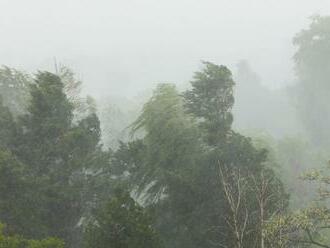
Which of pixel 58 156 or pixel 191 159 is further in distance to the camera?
pixel 58 156

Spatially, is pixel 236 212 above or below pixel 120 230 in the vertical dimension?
below

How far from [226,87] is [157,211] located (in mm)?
6924

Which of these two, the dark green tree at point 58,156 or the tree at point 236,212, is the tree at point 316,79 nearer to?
the dark green tree at point 58,156

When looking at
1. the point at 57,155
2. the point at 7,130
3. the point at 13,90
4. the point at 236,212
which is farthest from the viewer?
the point at 13,90

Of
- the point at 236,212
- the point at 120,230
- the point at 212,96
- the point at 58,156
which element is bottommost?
the point at 236,212

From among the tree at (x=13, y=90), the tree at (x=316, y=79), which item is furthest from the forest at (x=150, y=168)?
the tree at (x=316, y=79)

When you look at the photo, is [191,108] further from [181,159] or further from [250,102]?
[250,102]

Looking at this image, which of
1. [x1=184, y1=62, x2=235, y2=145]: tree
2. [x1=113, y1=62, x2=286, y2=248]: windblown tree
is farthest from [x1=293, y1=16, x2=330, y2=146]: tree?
[x1=113, y1=62, x2=286, y2=248]: windblown tree

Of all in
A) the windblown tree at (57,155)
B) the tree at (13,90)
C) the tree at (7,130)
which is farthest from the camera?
the tree at (13,90)

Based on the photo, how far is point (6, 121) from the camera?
23453mm

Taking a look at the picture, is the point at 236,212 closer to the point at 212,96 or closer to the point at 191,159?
the point at 191,159

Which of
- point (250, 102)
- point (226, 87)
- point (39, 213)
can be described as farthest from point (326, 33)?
point (39, 213)

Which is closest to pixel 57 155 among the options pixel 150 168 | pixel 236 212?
pixel 150 168

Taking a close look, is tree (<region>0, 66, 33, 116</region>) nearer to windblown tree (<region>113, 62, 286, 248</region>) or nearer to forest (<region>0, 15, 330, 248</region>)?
forest (<region>0, 15, 330, 248</region>)
